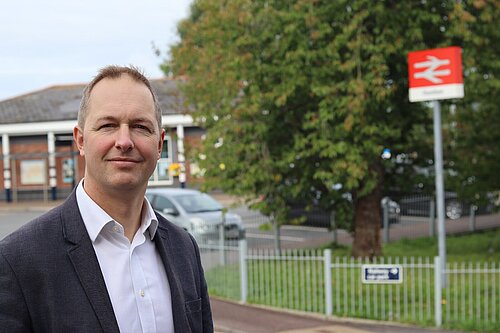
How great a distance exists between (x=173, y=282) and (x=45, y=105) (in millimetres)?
42086

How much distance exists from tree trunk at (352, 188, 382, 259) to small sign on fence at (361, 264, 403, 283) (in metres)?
4.08

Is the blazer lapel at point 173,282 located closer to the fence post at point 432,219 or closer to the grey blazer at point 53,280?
the grey blazer at point 53,280

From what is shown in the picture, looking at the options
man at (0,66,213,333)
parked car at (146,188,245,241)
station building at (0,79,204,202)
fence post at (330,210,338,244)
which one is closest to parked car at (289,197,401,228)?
fence post at (330,210,338,244)

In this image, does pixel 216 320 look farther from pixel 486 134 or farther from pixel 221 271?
pixel 486 134

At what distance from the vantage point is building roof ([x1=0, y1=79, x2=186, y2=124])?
40.8 metres

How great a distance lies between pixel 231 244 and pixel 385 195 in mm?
3828

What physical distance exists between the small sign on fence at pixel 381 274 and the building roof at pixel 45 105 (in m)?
28.1

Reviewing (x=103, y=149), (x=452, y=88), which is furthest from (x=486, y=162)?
(x=103, y=149)

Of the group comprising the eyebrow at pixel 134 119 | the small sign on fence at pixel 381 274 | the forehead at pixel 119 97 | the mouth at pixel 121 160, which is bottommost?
the small sign on fence at pixel 381 274

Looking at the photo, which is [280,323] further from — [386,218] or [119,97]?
[386,218]

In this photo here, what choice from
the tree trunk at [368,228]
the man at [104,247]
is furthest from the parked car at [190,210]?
the man at [104,247]

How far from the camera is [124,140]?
2311 millimetres

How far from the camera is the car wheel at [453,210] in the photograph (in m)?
24.5

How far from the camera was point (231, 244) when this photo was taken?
46.3 feet
